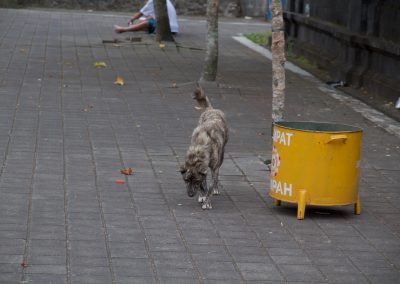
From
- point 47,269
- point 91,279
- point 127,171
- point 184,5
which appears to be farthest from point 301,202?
point 184,5

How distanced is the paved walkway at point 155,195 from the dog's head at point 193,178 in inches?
9.0

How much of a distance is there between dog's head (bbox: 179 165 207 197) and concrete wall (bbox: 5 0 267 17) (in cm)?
2596

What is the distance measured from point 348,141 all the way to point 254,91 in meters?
7.79

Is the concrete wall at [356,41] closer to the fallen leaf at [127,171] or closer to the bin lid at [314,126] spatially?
the bin lid at [314,126]

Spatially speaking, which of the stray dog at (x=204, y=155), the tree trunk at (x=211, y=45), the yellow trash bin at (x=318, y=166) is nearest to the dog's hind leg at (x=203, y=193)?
the stray dog at (x=204, y=155)

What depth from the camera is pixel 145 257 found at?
708cm

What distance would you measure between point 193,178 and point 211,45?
26.7 feet

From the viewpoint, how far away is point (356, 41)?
55.9 ft

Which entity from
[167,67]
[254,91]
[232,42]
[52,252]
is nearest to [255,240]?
[52,252]

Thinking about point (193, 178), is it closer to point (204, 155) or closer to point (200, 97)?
point (204, 155)

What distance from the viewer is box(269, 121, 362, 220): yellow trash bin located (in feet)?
27.3

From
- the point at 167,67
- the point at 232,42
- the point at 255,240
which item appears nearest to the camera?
the point at 255,240

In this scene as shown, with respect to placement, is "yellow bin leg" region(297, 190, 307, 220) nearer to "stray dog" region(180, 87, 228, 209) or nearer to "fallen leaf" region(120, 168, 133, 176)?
Result: "stray dog" region(180, 87, 228, 209)

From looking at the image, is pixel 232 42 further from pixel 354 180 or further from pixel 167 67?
pixel 354 180
